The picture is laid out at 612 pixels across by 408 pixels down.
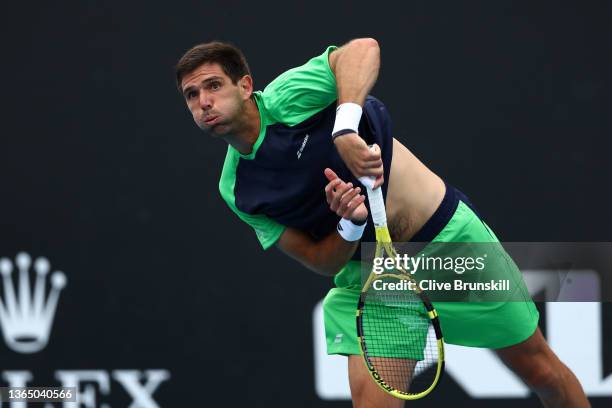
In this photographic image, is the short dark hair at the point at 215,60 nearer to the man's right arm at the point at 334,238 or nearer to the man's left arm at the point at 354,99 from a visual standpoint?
the man's left arm at the point at 354,99

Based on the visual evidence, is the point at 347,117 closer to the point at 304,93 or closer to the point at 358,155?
the point at 358,155

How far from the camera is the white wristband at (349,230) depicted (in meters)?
3.48

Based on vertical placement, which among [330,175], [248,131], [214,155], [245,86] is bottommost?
[330,175]

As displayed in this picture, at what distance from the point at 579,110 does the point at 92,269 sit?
7.32 feet

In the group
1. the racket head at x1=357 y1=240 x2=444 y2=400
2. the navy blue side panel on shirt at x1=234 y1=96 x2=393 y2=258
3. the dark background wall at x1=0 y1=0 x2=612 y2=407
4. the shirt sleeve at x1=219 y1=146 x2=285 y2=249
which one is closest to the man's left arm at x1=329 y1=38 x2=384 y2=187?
the navy blue side panel on shirt at x1=234 y1=96 x2=393 y2=258

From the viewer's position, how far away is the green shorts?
390 centimetres

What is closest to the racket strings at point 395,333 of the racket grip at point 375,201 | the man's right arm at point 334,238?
the man's right arm at point 334,238

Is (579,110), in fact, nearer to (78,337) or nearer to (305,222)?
(305,222)

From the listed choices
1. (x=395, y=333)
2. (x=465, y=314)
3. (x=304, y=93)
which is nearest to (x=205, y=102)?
(x=304, y=93)

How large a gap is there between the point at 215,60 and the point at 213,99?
0.14 metres

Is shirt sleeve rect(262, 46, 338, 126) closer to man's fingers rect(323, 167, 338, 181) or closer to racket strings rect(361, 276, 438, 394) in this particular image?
man's fingers rect(323, 167, 338, 181)

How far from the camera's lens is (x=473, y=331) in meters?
3.95

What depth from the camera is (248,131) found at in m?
3.62

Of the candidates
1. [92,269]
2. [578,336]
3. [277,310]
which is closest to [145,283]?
[92,269]
